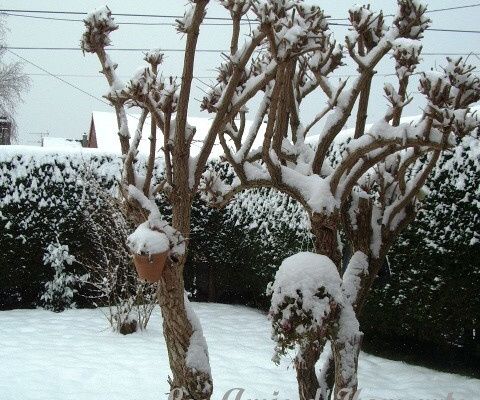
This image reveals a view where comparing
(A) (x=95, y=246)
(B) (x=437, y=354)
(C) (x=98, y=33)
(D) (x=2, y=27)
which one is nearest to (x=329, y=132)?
(C) (x=98, y=33)

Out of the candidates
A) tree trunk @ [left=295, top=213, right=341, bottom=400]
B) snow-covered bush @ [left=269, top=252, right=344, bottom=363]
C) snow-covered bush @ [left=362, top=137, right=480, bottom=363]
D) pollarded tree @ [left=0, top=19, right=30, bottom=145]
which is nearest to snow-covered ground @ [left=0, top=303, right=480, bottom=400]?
snow-covered bush @ [left=362, top=137, right=480, bottom=363]

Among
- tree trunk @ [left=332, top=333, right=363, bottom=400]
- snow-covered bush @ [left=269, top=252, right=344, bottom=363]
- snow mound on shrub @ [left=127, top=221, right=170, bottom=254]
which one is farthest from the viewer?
tree trunk @ [left=332, top=333, right=363, bottom=400]

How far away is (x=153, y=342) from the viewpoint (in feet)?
18.5

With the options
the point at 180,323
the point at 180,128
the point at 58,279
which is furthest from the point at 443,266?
the point at 58,279

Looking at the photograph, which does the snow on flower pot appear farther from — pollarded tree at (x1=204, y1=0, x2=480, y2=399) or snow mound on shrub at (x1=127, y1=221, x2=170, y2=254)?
pollarded tree at (x1=204, y1=0, x2=480, y2=399)

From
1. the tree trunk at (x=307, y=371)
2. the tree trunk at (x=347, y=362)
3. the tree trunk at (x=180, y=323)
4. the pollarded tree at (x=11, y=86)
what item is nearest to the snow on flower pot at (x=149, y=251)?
the tree trunk at (x=180, y=323)

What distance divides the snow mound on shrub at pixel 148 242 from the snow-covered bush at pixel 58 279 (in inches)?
215

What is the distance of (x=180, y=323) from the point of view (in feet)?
7.69

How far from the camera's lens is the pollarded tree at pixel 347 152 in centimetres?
220

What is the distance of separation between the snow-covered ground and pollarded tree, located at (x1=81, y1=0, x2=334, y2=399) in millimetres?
1817

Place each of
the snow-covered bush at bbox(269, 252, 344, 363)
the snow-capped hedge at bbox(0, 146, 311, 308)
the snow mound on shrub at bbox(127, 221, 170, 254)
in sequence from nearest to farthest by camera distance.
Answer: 1. the snow mound on shrub at bbox(127, 221, 170, 254)
2. the snow-covered bush at bbox(269, 252, 344, 363)
3. the snow-capped hedge at bbox(0, 146, 311, 308)

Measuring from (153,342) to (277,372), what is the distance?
1.55 meters

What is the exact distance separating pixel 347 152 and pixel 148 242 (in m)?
1.04

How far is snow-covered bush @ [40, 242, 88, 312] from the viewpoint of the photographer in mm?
7254
